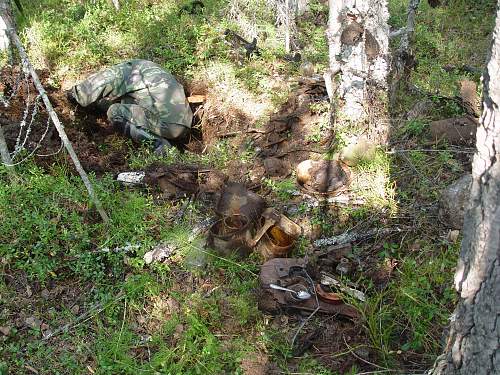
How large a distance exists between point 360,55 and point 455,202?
1712 millimetres

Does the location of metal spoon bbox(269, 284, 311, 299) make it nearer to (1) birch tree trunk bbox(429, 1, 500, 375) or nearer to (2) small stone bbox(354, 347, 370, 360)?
(2) small stone bbox(354, 347, 370, 360)

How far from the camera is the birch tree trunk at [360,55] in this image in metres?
4.12

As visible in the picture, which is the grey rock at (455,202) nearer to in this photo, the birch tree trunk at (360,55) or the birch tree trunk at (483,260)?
the birch tree trunk at (360,55)

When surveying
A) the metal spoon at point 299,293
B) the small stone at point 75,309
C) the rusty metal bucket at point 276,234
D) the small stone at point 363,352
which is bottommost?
the small stone at point 75,309

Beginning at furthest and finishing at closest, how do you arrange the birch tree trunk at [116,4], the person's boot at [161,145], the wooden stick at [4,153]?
the birch tree trunk at [116,4] → the person's boot at [161,145] → the wooden stick at [4,153]

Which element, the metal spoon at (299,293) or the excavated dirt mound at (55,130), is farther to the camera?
the excavated dirt mound at (55,130)

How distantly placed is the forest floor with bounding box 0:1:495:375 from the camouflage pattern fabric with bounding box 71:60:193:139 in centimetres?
23

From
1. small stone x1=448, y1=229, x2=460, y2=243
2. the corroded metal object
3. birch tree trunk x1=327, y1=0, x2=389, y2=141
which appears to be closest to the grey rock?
small stone x1=448, y1=229, x2=460, y2=243

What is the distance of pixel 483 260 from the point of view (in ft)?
5.77

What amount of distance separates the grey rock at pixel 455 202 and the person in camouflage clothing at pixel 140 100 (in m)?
2.85

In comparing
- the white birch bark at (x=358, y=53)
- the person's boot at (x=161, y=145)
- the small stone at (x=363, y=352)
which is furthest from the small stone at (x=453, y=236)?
the person's boot at (x=161, y=145)

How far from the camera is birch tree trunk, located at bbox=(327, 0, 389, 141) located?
412 centimetres

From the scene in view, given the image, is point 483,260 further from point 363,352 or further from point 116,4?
point 116,4

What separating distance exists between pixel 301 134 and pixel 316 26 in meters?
2.98
